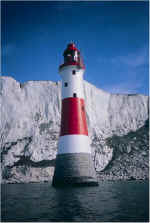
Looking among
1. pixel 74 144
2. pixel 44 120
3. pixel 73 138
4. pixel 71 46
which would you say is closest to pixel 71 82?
pixel 71 46

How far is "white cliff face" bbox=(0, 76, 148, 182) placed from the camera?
40781 mm

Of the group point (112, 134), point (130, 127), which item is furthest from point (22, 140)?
point (130, 127)

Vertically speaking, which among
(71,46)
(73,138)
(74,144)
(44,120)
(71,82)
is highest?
(71,46)

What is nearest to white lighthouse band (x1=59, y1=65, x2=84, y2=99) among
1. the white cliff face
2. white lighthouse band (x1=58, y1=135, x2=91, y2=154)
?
white lighthouse band (x1=58, y1=135, x2=91, y2=154)

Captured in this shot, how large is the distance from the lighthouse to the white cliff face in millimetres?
22328

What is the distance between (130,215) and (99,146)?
36361mm

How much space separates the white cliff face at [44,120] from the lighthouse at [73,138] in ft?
73.3

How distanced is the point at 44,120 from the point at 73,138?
96.8 feet

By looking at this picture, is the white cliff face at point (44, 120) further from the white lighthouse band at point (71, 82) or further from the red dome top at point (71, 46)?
the red dome top at point (71, 46)

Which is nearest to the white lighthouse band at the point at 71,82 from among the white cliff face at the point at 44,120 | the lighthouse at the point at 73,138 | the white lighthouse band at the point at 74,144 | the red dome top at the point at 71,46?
the lighthouse at the point at 73,138

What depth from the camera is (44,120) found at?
45375mm

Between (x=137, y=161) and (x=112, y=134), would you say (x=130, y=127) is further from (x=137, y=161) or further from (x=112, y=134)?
(x=137, y=161)

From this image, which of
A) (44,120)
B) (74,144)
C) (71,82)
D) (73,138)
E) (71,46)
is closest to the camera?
(74,144)

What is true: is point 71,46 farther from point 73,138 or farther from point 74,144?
point 74,144
